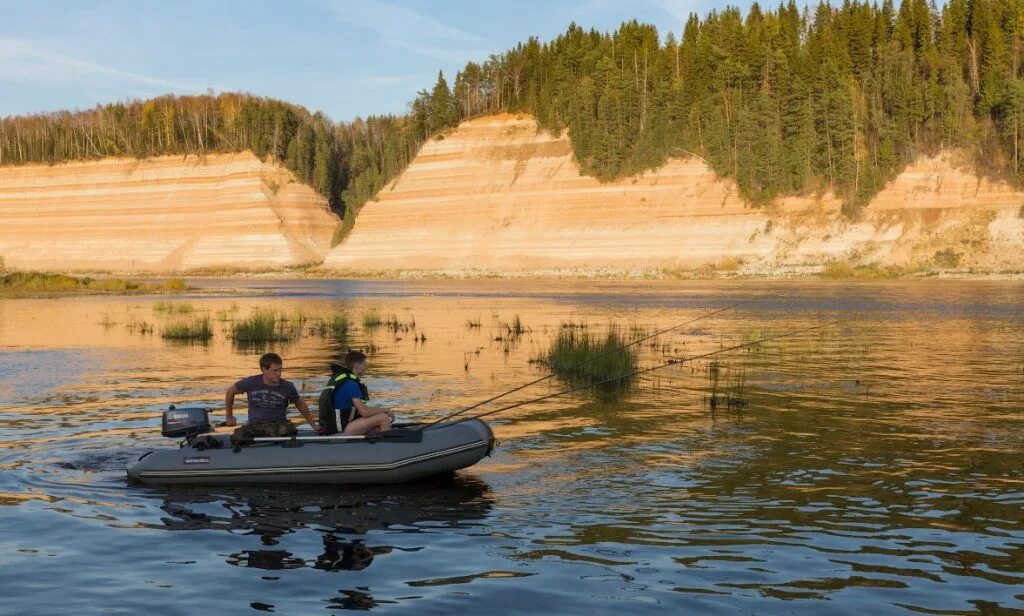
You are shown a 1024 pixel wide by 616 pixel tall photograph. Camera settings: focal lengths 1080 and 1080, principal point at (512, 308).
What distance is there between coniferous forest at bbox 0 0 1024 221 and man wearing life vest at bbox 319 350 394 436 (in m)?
79.3

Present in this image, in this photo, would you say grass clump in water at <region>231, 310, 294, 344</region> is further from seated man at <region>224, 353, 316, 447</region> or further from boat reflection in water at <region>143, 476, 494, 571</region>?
boat reflection in water at <region>143, 476, 494, 571</region>

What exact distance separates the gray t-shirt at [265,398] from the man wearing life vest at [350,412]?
48cm

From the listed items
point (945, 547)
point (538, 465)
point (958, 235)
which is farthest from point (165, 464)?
point (958, 235)

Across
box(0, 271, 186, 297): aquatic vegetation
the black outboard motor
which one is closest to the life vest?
the black outboard motor

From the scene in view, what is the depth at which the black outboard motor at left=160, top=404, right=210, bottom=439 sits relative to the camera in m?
13.0

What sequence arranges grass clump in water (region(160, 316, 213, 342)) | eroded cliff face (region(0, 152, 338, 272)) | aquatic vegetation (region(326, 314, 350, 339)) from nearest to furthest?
grass clump in water (region(160, 316, 213, 342)) < aquatic vegetation (region(326, 314, 350, 339)) < eroded cliff face (region(0, 152, 338, 272))

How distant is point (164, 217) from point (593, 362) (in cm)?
11021

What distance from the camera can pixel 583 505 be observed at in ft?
37.8

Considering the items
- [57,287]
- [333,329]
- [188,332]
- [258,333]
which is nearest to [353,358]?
[258,333]

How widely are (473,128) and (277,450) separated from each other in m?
102

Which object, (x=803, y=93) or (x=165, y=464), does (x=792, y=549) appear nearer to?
(x=165, y=464)

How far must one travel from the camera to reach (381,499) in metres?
12.2

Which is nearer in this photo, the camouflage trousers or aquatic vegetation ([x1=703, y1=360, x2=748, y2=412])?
the camouflage trousers

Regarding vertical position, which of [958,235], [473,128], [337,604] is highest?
[473,128]
